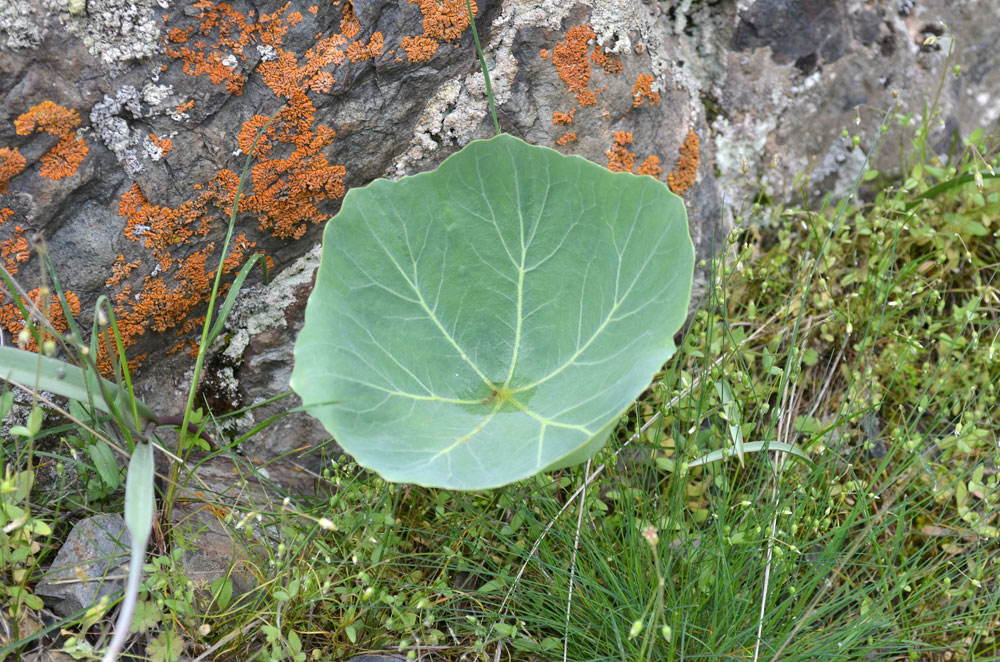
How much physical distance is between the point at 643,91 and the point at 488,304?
84 cm

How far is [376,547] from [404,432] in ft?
1.00

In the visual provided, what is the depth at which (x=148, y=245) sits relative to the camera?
1.76 metres

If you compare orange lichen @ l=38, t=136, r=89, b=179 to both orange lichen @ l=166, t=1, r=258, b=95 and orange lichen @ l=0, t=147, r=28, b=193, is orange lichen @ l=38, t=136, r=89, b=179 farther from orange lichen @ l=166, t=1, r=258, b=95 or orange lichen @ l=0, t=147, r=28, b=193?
orange lichen @ l=166, t=1, r=258, b=95

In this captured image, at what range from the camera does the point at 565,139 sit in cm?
200

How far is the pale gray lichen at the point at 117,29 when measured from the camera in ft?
5.30

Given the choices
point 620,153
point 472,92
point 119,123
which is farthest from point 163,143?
point 620,153

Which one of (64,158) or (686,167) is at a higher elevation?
(64,158)

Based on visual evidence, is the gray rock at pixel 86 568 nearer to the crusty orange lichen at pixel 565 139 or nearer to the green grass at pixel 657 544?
the green grass at pixel 657 544

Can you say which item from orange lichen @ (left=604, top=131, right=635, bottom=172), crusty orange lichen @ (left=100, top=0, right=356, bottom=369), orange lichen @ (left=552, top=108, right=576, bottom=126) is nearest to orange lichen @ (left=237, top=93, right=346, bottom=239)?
crusty orange lichen @ (left=100, top=0, right=356, bottom=369)

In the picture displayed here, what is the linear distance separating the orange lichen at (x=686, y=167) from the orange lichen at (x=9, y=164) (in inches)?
62.3

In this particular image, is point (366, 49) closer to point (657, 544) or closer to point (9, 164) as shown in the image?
point (9, 164)

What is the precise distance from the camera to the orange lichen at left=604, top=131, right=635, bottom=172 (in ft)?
6.73

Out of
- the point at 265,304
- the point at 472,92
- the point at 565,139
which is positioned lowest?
the point at 265,304

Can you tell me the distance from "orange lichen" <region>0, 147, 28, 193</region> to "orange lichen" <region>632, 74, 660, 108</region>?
1471 millimetres
